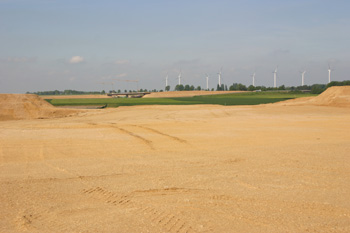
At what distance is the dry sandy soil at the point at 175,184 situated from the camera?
6.14 m

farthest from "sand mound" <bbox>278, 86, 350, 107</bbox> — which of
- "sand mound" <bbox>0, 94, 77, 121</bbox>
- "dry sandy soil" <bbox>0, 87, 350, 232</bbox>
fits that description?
"sand mound" <bbox>0, 94, 77, 121</bbox>

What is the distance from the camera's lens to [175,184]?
27.5 ft

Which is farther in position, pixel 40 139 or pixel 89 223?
pixel 40 139

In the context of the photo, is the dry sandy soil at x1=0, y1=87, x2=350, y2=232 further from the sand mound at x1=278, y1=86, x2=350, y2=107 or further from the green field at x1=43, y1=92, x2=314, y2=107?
the green field at x1=43, y1=92, x2=314, y2=107

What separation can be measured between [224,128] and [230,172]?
9.42 m

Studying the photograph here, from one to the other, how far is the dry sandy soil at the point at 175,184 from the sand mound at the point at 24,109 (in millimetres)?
19691

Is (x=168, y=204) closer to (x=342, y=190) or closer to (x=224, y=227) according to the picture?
(x=224, y=227)

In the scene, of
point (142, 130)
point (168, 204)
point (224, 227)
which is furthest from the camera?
point (142, 130)

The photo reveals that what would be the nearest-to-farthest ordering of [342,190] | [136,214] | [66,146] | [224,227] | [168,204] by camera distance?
[224,227] < [136,214] < [168,204] < [342,190] < [66,146]

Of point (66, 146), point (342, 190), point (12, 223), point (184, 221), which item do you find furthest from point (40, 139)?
point (342, 190)

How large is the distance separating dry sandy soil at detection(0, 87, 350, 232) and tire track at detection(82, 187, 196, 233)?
2 cm

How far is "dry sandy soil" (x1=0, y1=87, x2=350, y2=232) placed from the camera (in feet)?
20.2

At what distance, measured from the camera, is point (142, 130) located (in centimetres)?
1838

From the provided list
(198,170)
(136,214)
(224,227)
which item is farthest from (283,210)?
(198,170)
